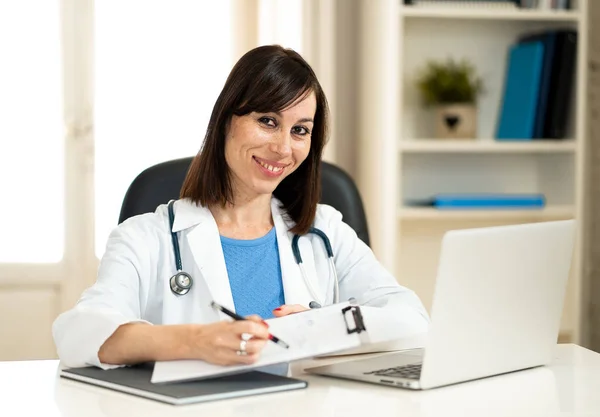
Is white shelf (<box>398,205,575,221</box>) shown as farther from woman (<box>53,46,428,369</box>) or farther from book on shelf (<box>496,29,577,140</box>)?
woman (<box>53,46,428,369</box>)

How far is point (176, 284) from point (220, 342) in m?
0.46

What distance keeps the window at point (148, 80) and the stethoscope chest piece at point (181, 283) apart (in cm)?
188

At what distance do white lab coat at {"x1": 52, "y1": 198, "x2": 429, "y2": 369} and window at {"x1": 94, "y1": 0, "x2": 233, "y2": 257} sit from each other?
5.57 feet

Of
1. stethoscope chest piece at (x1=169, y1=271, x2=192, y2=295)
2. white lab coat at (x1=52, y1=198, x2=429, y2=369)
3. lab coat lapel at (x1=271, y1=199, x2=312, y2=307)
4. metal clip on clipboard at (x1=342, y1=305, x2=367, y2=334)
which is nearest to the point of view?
metal clip on clipboard at (x1=342, y1=305, x2=367, y2=334)

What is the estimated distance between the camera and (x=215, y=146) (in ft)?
6.06

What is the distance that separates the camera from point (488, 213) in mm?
3229

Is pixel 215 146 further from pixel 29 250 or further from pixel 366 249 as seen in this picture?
pixel 29 250

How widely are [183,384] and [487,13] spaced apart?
2.28 metres

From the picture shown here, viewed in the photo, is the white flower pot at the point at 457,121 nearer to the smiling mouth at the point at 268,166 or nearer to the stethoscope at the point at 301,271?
the stethoscope at the point at 301,271

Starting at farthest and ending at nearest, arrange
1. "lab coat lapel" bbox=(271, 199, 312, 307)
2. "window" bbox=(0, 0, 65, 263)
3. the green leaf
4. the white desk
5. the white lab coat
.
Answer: "window" bbox=(0, 0, 65, 263) < the green leaf < "lab coat lapel" bbox=(271, 199, 312, 307) < the white lab coat < the white desk

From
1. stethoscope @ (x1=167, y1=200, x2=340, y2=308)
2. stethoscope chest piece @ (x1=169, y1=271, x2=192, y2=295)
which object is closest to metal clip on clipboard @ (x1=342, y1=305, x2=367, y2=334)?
stethoscope @ (x1=167, y1=200, x2=340, y2=308)

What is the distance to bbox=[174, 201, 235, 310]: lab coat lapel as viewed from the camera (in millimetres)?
1700

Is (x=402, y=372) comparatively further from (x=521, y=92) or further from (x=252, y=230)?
(x=521, y=92)

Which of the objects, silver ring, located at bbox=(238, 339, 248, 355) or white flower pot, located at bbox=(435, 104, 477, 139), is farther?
white flower pot, located at bbox=(435, 104, 477, 139)
